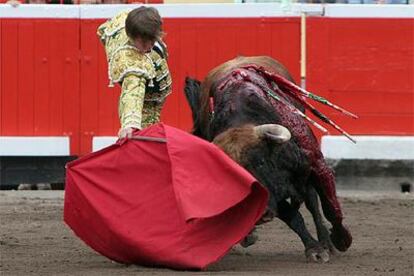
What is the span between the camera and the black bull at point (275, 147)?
5809 millimetres

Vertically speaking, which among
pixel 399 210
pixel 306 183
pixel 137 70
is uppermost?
pixel 137 70

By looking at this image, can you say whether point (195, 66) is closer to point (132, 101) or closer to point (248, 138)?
point (132, 101)

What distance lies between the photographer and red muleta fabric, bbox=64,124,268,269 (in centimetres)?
550

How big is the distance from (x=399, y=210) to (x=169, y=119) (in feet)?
7.63

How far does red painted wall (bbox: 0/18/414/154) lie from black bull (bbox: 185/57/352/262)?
3240 millimetres

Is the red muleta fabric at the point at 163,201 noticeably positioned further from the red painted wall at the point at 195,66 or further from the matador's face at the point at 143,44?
the red painted wall at the point at 195,66

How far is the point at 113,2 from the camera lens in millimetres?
10203

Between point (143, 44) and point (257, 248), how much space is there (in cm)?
149

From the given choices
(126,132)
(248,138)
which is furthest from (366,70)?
(126,132)

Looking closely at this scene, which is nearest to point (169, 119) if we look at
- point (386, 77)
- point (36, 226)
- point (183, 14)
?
point (183, 14)

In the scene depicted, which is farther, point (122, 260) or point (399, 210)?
point (399, 210)

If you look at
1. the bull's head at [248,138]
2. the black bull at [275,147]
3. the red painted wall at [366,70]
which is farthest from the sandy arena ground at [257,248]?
the red painted wall at [366,70]

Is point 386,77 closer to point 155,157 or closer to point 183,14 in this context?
point 183,14

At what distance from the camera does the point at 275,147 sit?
5.90m
